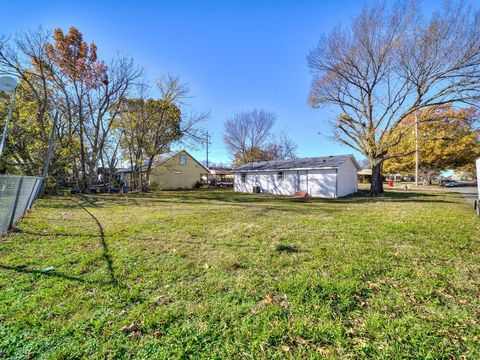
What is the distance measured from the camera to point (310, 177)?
18.2 meters

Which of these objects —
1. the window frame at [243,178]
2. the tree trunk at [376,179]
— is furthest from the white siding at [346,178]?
the window frame at [243,178]

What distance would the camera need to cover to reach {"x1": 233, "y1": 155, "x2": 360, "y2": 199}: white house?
1695cm

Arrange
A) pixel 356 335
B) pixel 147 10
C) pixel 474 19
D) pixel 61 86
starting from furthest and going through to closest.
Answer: pixel 61 86
pixel 474 19
pixel 147 10
pixel 356 335

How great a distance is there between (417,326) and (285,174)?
1799 cm

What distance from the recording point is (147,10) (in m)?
9.45

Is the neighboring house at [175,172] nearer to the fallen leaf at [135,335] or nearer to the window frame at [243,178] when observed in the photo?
the window frame at [243,178]

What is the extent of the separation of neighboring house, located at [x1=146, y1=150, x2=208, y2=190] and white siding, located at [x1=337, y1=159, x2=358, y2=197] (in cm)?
1809

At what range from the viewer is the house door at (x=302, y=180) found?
1845 cm

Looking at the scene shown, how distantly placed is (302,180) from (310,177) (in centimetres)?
77

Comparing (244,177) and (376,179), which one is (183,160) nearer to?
(244,177)

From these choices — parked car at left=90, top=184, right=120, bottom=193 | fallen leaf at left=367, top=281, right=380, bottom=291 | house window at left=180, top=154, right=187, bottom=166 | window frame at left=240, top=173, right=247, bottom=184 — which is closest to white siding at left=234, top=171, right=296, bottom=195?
window frame at left=240, top=173, right=247, bottom=184

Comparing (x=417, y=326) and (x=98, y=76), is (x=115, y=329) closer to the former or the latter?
(x=417, y=326)

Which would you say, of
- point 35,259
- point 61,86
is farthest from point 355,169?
point 61,86

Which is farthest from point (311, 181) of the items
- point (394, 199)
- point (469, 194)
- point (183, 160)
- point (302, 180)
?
point (183, 160)
